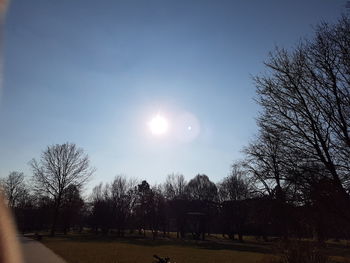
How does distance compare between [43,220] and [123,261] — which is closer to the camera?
[123,261]

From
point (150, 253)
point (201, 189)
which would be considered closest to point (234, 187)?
point (201, 189)

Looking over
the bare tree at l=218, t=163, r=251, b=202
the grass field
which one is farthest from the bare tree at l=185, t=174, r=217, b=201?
the grass field

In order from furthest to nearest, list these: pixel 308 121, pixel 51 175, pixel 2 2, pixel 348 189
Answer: pixel 51 175 → pixel 308 121 → pixel 348 189 → pixel 2 2

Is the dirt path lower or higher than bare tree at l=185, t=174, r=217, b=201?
lower

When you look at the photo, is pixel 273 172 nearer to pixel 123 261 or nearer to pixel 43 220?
pixel 123 261

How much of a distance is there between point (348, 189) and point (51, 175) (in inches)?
1851

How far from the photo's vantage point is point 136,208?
66.8 meters

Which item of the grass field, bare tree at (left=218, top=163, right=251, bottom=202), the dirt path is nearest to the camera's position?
the dirt path

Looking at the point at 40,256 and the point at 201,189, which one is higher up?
the point at 201,189

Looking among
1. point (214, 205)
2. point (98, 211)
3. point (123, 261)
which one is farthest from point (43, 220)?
point (123, 261)

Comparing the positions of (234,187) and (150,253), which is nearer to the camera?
(150,253)

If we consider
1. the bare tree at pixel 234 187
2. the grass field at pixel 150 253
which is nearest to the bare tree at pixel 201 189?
the bare tree at pixel 234 187

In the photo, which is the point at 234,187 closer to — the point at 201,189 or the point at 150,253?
the point at 201,189

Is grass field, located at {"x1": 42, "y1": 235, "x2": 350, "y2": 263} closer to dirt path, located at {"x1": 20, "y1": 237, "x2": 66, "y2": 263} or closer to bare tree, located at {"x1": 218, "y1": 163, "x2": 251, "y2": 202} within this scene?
dirt path, located at {"x1": 20, "y1": 237, "x2": 66, "y2": 263}
